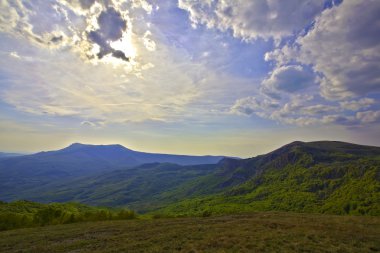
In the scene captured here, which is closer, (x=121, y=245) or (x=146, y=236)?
(x=121, y=245)

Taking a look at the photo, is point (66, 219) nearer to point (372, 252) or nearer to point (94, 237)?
point (94, 237)

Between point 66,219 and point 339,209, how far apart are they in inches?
5688

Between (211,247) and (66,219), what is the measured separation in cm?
4715

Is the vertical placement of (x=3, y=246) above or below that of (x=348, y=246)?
below

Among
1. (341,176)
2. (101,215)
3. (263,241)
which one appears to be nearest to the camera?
(263,241)

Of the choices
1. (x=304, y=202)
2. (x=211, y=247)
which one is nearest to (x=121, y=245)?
(x=211, y=247)

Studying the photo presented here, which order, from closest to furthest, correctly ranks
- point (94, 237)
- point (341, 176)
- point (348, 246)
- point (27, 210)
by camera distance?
point (348, 246), point (94, 237), point (27, 210), point (341, 176)

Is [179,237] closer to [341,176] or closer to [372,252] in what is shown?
[372,252]

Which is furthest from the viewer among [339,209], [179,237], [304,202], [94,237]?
[304,202]

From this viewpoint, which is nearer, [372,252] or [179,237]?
[372,252]

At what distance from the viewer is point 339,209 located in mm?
144250

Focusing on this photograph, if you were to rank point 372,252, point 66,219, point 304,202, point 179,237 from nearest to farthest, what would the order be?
point 372,252 < point 179,237 < point 66,219 < point 304,202

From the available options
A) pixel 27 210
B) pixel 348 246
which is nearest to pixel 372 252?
pixel 348 246

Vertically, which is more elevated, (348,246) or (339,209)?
(348,246)
